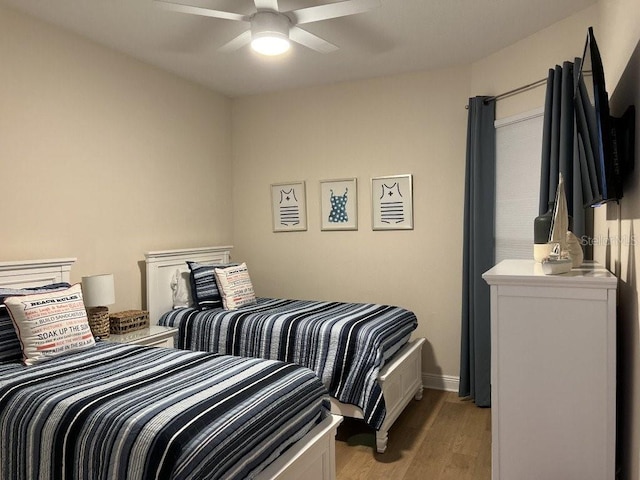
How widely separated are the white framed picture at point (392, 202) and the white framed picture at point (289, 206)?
696 mm

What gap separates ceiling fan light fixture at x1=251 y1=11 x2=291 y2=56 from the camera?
2701mm

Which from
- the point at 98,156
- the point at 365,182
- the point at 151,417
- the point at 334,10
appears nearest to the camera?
the point at 151,417

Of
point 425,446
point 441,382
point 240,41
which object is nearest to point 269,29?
point 240,41

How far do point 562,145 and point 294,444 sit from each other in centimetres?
240

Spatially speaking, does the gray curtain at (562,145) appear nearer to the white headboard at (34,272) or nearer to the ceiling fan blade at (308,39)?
the ceiling fan blade at (308,39)

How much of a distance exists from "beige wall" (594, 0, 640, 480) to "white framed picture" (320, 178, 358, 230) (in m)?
2.27

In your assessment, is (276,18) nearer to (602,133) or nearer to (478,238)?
(602,133)

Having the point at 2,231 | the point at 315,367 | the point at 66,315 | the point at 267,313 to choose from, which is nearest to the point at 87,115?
the point at 2,231

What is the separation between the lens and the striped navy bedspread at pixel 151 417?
5.12ft

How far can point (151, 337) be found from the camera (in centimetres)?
313

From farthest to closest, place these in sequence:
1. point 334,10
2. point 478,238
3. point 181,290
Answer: point 181,290
point 478,238
point 334,10

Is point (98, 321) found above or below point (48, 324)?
below

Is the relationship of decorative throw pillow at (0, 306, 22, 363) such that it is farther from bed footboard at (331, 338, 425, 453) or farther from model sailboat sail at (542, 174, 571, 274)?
model sailboat sail at (542, 174, 571, 274)

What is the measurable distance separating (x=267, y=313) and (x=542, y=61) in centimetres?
260
